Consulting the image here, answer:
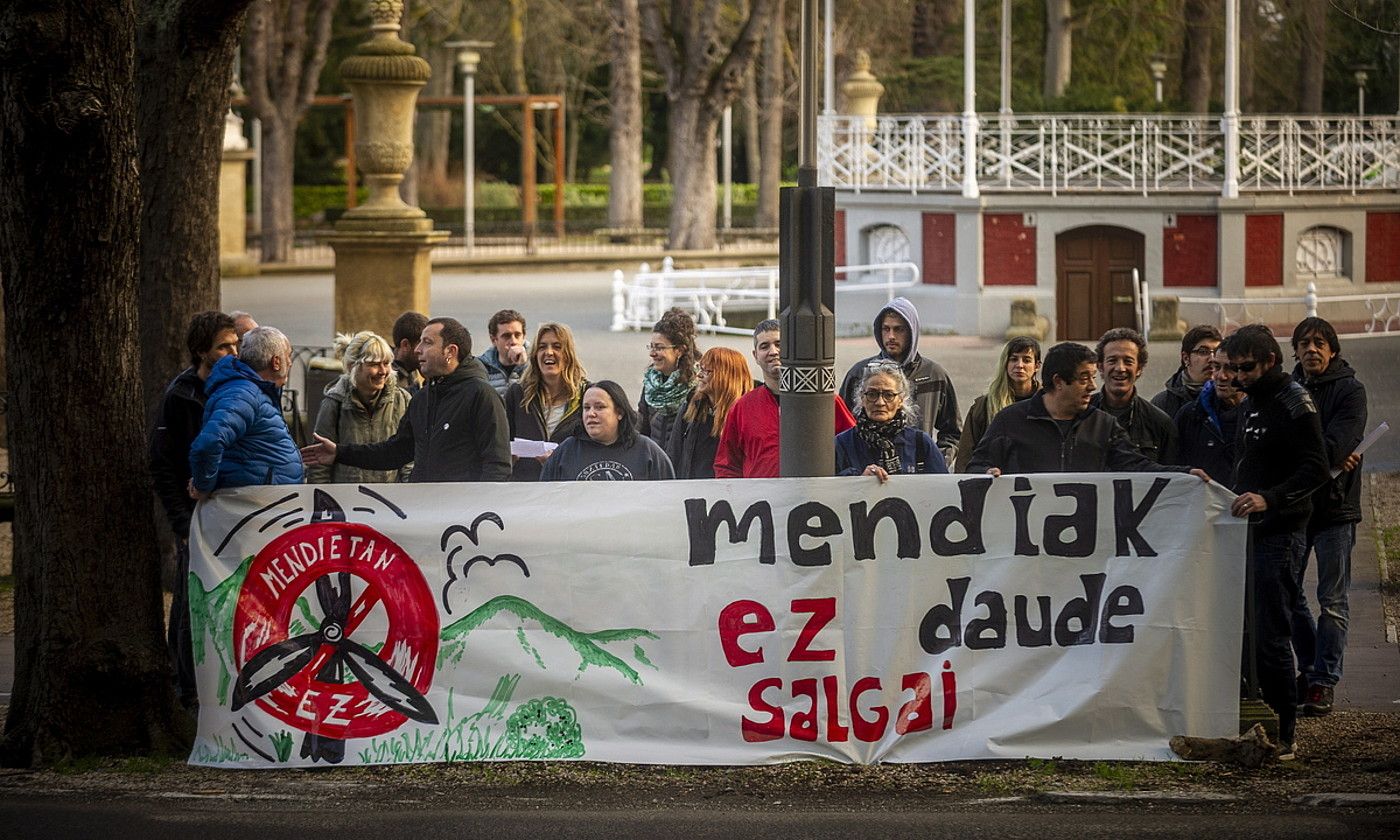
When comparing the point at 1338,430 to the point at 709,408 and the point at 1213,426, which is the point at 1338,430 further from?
the point at 709,408

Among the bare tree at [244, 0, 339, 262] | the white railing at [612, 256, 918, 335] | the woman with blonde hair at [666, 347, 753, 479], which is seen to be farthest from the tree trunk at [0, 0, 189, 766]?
the bare tree at [244, 0, 339, 262]

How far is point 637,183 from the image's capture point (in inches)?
1903

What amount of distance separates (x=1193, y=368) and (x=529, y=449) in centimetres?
340

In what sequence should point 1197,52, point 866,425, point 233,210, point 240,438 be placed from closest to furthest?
point 240,438 → point 866,425 → point 1197,52 → point 233,210

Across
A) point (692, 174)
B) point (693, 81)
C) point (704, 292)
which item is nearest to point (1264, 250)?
point (704, 292)

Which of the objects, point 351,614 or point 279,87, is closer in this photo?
point 351,614

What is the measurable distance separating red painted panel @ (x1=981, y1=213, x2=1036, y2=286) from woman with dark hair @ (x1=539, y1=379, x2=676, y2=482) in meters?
20.6

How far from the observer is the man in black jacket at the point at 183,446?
7887 millimetres

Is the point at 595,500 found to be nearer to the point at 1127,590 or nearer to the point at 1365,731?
the point at 1127,590

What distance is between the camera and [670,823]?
6.63 metres

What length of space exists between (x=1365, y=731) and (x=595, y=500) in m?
3.38

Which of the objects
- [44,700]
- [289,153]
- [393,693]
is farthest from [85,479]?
[289,153]

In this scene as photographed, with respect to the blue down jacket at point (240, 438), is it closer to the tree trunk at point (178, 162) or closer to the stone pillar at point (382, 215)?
the tree trunk at point (178, 162)

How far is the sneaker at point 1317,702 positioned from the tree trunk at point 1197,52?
27.3 metres
